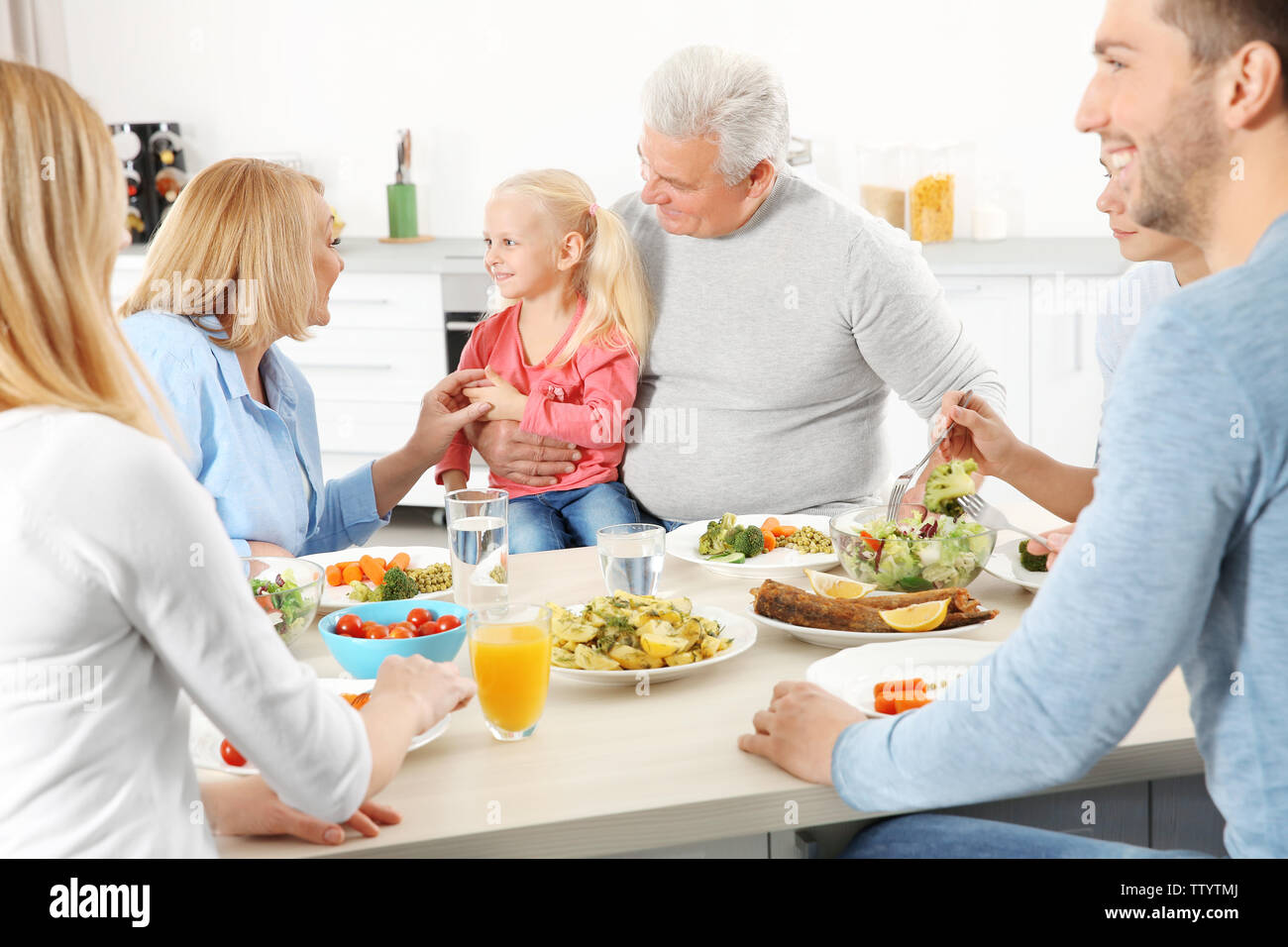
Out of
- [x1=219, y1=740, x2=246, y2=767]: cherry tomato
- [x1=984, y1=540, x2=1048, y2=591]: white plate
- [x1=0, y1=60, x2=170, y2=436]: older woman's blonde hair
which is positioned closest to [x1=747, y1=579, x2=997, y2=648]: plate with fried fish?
[x1=984, y1=540, x2=1048, y2=591]: white plate

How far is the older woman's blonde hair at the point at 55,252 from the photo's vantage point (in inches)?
36.2

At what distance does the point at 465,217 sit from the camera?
462 cm

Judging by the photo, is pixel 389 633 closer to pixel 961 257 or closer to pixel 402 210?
pixel 961 257

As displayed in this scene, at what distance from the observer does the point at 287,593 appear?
145 centimetres

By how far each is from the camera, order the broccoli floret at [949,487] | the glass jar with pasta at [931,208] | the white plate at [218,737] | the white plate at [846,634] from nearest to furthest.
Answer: the white plate at [218,737] < the white plate at [846,634] < the broccoli floret at [949,487] < the glass jar with pasta at [931,208]

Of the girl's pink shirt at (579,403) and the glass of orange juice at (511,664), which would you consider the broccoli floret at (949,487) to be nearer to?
the glass of orange juice at (511,664)

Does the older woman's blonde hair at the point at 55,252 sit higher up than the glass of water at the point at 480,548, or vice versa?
the older woman's blonde hair at the point at 55,252

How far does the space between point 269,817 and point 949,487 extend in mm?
956

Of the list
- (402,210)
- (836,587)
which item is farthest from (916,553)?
(402,210)

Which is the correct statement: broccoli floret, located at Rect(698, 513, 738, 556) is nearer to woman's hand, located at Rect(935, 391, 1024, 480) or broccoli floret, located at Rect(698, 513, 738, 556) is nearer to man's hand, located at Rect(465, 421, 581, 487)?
woman's hand, located at Rect(935, 391, 1024, 480)

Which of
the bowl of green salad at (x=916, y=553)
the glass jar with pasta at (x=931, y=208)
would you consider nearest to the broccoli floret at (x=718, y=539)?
the bowl of green salad at (x=916, y=553)

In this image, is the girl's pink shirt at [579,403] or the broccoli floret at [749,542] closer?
the broccoli floret at [749,542]

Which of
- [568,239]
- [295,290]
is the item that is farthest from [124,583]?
[568,239]
